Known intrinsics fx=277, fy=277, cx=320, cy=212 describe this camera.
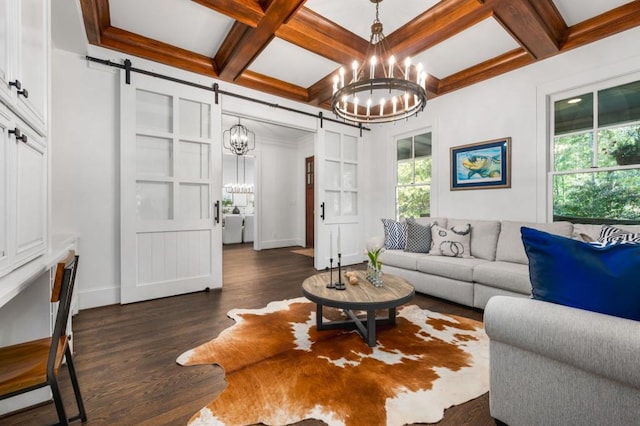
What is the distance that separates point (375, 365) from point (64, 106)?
3.88 metres

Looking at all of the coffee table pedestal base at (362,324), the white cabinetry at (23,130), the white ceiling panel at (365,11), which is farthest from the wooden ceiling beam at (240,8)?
the coffee table pedestal base at (362,324)

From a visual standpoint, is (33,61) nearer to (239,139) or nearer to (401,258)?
(401,258)

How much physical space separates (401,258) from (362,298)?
5.75 ft

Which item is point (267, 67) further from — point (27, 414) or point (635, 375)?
point (635, 375)

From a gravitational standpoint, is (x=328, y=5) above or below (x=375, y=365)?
above

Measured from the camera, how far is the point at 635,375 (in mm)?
928

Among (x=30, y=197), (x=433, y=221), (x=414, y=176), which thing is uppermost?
Result: (x=414, y=176)


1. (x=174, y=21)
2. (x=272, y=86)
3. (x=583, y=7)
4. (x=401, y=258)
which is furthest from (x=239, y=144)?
(x=583, y=7)

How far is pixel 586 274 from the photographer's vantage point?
1118 mm

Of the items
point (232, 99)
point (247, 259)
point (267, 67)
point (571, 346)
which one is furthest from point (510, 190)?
point (247, 259)

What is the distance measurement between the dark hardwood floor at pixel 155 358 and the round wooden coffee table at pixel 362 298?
0.74m

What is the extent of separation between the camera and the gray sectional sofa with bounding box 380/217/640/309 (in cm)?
272

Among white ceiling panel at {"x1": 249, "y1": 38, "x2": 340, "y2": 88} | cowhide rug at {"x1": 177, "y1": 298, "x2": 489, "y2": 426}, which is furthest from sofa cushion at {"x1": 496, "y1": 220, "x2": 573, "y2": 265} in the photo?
white ceiling panel at {"x1": 249, "y1": 38, "x2": 340, "y2": 88}

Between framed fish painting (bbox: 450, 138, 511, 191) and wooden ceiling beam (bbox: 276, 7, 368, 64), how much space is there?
6.78 feet
